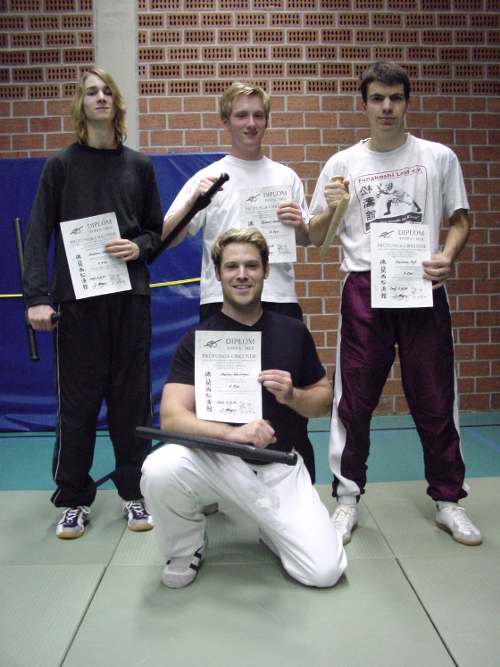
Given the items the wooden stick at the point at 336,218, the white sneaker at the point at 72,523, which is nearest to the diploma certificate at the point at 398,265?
the wooden stick at the point at 336,218

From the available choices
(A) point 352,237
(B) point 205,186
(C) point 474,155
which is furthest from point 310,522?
(C) point 474,155

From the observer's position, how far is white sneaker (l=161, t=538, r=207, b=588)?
7.25 ft

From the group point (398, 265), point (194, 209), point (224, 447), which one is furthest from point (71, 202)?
point (398, 265)

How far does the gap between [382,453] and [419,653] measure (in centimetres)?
220

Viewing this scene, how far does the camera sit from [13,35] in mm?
4793

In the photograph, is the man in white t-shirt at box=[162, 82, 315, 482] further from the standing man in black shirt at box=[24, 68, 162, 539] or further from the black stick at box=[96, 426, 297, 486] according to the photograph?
the black stick at box=[96, 426, 297, 486]

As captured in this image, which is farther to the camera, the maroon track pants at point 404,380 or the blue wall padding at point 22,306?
the blue wall padding at point 22,306

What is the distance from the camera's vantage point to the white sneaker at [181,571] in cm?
221

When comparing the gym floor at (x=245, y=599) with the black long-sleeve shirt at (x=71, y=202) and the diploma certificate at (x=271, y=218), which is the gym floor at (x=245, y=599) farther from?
the diploma certificate at (x=271, y=218)

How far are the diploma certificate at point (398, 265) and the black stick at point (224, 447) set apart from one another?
2.79 feet

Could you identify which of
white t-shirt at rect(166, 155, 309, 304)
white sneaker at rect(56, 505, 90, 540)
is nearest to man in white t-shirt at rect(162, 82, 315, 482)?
white t-shirt at rect(166, 155, 309, 304)

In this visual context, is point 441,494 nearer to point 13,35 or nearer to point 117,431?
point 117,431

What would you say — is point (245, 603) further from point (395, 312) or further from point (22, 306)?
point (22, 306)

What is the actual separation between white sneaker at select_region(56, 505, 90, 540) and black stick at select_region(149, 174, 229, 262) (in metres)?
1.18
